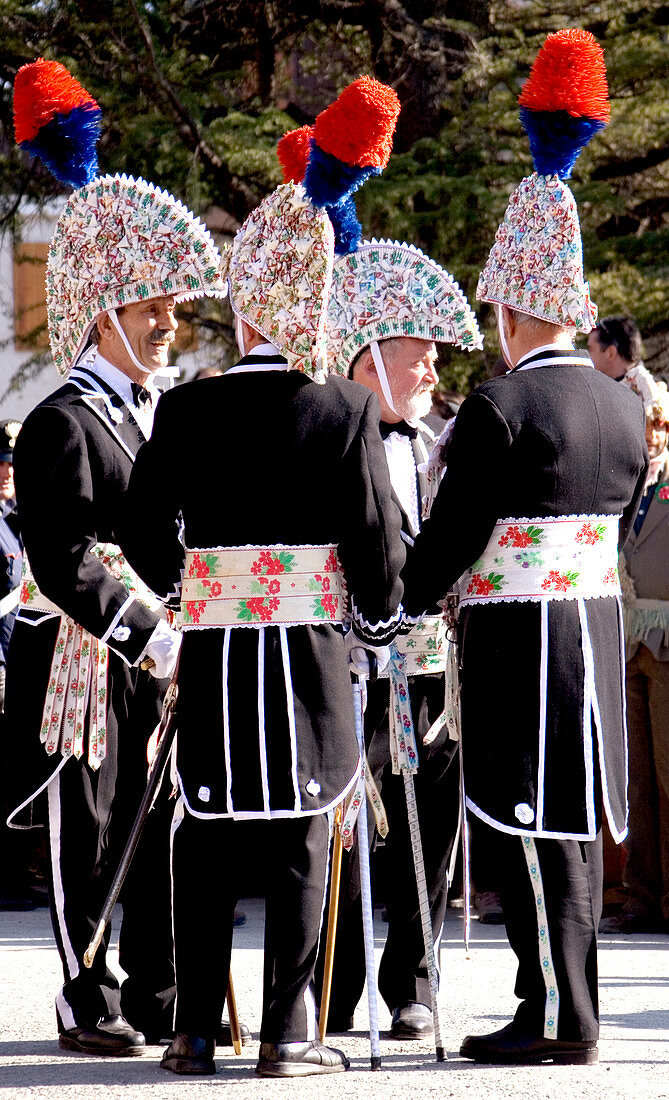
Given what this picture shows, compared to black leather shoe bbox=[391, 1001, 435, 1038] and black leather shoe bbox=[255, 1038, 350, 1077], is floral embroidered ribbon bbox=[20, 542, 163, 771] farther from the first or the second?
black leather shoe bbox=[391, 1001, 435, 1038]

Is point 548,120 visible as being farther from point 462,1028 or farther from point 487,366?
point 487,366

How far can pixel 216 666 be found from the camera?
3.88 m

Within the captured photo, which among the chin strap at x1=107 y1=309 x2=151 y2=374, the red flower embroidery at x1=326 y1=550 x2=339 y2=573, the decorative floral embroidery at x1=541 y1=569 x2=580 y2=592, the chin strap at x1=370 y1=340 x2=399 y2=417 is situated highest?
the chin strap at x1=107 y1=309 x2=151 y2=374

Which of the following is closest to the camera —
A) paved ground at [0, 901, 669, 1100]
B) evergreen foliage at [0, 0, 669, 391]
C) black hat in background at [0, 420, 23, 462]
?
paved ground at [0, 901, 669, 1100]

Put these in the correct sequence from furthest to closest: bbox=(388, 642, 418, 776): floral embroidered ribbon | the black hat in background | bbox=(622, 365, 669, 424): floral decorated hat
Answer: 1. the black hat in background
2. bbox=(622, 365, 669, 424): floral decorated hat
3. bbox=(388, 642, 418, 776): floral embroidered ribbon

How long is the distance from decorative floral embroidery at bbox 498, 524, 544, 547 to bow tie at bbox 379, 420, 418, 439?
0.75 metres

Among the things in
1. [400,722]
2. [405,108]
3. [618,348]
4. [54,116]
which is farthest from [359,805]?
[405,108]

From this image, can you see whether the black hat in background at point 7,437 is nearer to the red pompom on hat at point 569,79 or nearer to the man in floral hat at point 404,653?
the man in floral hat at point 404,653

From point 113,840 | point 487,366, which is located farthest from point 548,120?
point 487,366

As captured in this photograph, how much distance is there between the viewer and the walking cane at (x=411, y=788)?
407 centimetres

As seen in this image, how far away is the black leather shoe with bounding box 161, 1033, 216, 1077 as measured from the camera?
3.82 meters

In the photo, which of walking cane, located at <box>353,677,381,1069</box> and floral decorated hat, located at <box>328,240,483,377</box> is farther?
floral decorated hat, located at <box>328,240,483,377</box>

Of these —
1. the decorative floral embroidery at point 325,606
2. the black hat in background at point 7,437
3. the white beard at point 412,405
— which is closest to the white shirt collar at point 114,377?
the white beard at point 412,405

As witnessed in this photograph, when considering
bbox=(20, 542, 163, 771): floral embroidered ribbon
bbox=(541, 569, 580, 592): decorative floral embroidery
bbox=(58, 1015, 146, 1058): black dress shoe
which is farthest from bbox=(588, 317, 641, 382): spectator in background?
bbox=(58, 1015, 146, 1058): black dress shoe
